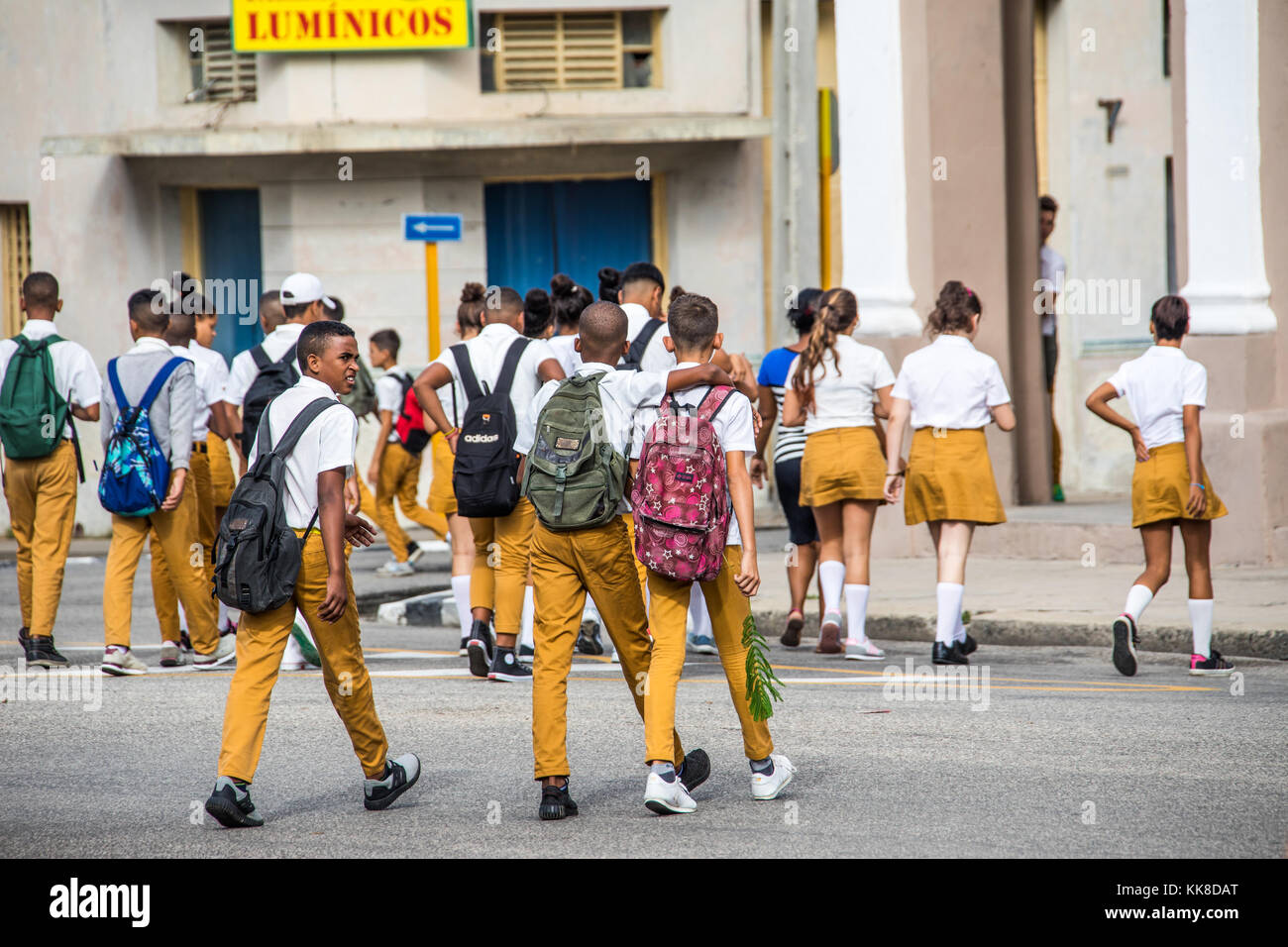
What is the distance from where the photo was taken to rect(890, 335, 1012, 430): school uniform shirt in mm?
8672

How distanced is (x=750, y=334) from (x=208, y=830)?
12.9 metres

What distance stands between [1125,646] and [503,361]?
342cm

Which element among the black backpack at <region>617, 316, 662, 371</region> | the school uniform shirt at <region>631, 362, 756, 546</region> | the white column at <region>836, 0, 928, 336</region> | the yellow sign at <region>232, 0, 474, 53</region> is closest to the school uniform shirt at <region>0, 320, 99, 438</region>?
the black backpack at <region>617, 316, 662, 371</region>

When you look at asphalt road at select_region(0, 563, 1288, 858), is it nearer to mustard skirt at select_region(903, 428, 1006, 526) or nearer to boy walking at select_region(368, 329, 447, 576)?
mustard skirt at select_region(903, 428, 1006, 526)

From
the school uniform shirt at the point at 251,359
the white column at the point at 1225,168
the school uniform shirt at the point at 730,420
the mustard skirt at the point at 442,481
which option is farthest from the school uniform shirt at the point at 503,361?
the white column at the point at 1225,168

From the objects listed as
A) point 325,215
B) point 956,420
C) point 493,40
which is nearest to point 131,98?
point 325,215

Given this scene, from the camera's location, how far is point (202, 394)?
9297mm

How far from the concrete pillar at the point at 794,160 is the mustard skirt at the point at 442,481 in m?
5.79

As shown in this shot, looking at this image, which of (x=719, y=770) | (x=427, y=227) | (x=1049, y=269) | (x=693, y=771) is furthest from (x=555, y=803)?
(x=1049, y=269)

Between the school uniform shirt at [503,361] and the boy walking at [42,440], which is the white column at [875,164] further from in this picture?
the boy walking at [42,440]

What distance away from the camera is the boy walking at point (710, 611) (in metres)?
5.69
